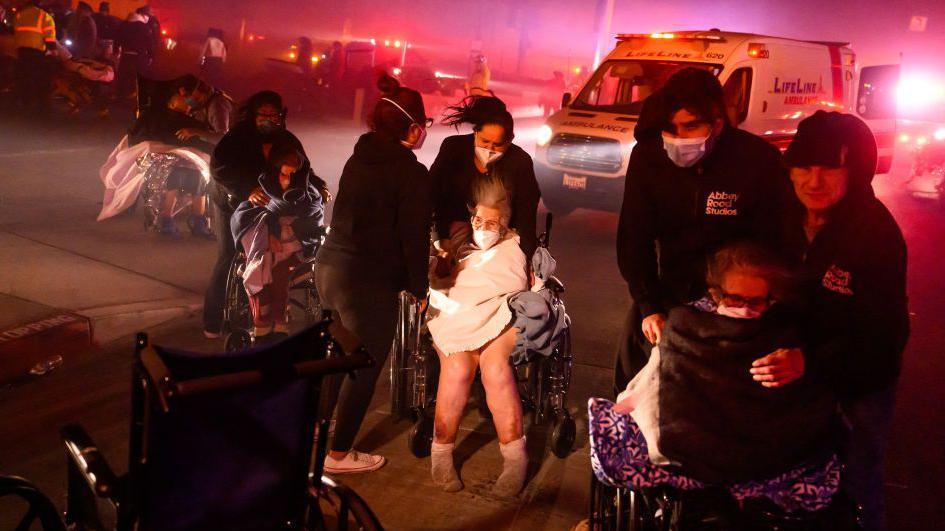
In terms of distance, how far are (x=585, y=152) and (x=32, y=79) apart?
10.9 m

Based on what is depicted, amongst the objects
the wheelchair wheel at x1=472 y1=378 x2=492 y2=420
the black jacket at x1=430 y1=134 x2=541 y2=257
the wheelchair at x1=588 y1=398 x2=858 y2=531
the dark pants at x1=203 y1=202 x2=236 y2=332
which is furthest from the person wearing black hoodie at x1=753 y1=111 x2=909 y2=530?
the dark pants at x1=203 y1=202 x2=236 y2=332

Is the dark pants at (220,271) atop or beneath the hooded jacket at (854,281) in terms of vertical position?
beneath

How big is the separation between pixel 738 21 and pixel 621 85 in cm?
3479

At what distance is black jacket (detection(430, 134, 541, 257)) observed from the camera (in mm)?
4754

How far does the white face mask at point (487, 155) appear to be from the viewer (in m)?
4.74

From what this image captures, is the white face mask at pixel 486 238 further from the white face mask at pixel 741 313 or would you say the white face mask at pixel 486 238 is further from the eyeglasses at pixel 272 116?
the eyeglasses at pixel 272 116

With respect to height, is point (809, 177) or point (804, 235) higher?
point (809, 177)

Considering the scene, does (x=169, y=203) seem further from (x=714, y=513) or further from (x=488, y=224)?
(x=714, y=513)

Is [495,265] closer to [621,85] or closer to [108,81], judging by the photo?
[621,85]

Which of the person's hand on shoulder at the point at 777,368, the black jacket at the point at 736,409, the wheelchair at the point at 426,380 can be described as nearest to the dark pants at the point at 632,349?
the wheelchair at the point at 426,380

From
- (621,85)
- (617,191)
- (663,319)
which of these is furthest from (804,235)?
(621,85)

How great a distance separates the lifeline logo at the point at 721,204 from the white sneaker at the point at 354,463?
2.26 m

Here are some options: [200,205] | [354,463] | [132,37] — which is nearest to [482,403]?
[354,463]

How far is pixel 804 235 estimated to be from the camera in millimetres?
3270
